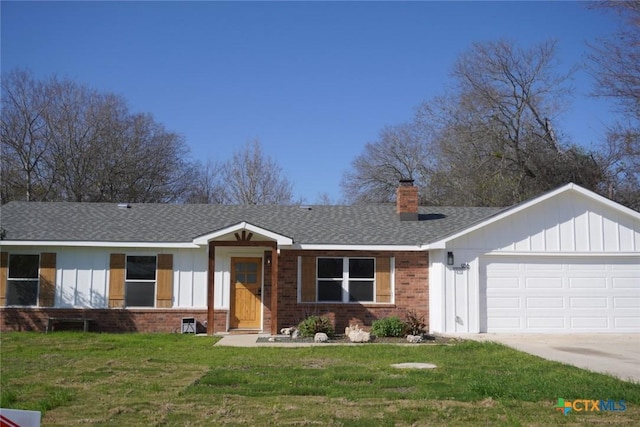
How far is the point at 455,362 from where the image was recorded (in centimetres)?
1174

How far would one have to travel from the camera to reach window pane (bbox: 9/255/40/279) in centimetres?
1802

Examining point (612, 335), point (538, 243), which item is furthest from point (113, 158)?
point (612, 335)

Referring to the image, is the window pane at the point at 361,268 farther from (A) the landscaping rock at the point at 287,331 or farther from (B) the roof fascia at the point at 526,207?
(A) the landscaping rock at the point at 287,331

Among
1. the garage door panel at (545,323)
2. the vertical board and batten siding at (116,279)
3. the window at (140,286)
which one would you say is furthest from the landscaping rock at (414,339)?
the vertical board and batten siding at (116,279)

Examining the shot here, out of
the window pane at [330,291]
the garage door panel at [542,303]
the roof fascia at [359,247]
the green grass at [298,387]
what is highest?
the roof fascia at [359,247]

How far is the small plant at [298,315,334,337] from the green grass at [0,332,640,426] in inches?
95.5

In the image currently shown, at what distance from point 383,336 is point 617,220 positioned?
302 inches

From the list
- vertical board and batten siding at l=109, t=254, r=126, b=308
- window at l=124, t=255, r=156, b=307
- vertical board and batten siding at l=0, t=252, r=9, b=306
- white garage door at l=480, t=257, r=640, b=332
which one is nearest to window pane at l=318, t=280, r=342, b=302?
white garage door at l=480, t=257, r=640, b=332

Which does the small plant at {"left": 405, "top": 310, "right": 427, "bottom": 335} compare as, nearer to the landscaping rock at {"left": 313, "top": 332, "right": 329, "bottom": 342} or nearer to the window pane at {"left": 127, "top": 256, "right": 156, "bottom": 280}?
the landscaping rock at {"left": 313, "top": 332, "right": 329, "bottom": 342}

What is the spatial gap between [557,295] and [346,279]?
19.5 feet

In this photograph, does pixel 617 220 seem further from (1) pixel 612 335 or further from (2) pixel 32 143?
(2) pixel 32 143

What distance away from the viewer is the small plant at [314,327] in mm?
16125

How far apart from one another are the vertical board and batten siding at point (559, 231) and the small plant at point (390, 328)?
265cm

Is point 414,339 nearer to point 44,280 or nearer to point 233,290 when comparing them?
point 233,290
